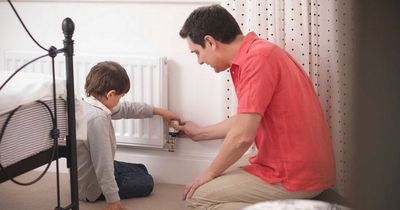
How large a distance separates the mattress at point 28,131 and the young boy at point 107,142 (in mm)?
398

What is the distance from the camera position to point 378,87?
0.22 meters

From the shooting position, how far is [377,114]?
0.72ft

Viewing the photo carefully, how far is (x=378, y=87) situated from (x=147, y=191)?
210 cm

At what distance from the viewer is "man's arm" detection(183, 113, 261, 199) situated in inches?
57.9

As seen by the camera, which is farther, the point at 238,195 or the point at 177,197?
the point at 177,197

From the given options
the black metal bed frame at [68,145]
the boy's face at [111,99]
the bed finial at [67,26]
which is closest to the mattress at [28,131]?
the black metal bed frame at [68,145]

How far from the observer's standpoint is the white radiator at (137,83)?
7.39 ft

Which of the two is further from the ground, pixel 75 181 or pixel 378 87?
pixel 378 87

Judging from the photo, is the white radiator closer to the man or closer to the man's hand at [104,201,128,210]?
the man's hand at [104,201,128,210]

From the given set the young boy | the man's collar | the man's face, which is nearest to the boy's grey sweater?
the young boy

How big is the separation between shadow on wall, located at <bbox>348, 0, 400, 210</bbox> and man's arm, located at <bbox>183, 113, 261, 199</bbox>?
4.06ft

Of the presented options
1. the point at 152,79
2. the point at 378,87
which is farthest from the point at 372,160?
the point at 152,79

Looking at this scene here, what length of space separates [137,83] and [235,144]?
902 mm

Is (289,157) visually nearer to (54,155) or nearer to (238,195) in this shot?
(238,195)
